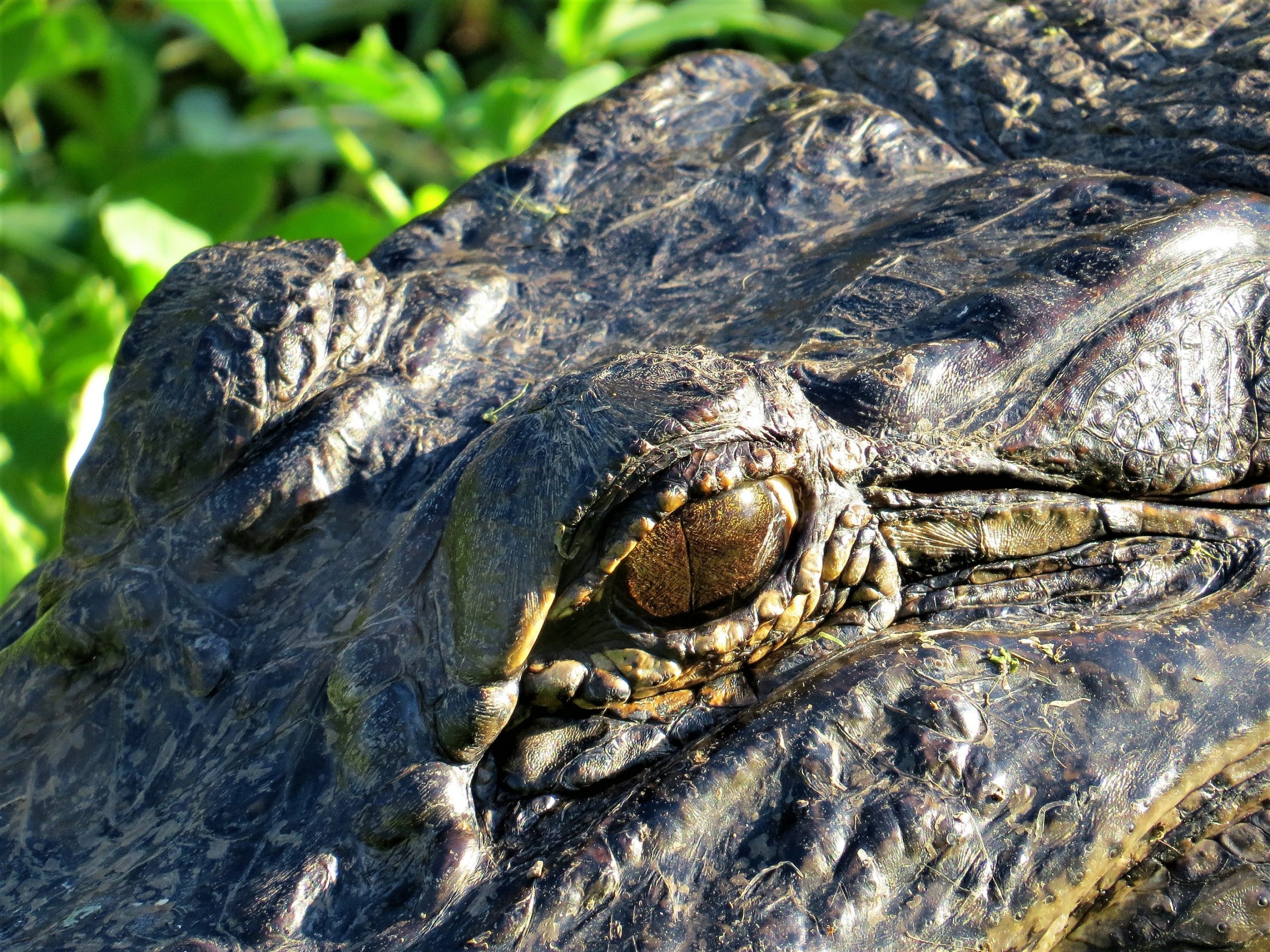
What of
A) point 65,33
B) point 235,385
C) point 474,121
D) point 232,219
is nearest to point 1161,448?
point 235,385

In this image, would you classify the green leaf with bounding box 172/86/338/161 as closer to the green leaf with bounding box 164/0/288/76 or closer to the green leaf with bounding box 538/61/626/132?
the green leaf with bounding box 164/0/288/76

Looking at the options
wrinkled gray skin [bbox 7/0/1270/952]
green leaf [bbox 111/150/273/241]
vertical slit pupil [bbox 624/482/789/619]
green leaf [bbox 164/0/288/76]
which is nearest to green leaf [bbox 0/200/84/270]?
green leaf [bbox 111/150/273/241]

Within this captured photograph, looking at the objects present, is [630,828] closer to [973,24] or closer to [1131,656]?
[1131,656]

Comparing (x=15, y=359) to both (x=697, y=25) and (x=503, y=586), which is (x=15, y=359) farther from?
(x=503, y=586)

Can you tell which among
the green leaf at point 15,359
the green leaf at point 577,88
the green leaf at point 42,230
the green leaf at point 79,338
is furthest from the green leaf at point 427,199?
the green leaf at point 42,230

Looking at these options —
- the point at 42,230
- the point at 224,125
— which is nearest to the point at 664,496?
the point at 42,230

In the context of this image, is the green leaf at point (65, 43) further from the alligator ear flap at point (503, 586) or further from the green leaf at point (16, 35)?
the alligator ear flap at point (503, 586)

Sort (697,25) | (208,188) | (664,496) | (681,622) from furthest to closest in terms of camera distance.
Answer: (208,188) → (697,25) → (681,622) → (664,496)
